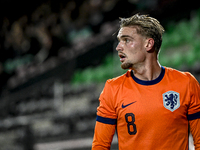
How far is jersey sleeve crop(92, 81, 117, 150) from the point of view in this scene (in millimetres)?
1624

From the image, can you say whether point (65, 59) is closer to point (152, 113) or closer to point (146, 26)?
point (146, 26)

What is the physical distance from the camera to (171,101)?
159 cm

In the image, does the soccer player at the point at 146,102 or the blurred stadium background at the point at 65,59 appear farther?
the blurred stadium background at the point at 65,59

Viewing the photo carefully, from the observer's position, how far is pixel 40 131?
5.34 m

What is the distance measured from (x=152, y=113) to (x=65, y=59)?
561 cm

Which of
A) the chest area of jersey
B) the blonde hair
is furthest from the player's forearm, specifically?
the blonde hair

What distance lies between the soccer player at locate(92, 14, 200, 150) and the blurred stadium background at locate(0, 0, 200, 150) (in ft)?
3.73

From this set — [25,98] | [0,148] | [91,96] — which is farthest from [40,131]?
[25,98]

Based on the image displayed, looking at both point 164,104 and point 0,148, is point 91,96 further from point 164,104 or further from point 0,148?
point 164,104

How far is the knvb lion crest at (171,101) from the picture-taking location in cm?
158

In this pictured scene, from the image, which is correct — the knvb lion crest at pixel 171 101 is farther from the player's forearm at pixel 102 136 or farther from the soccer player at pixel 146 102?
the player's forearm at pixel 102 136

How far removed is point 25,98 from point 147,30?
5.60 m

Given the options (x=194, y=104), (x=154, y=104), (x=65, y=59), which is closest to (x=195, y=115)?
(x=194, y=104)

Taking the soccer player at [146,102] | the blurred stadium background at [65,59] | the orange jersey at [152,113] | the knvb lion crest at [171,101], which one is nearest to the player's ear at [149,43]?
the soccer player at [146,102]
